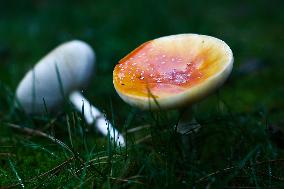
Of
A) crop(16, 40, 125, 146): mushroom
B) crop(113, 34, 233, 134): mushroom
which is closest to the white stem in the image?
crop(16, 40, 125, 146): mushroom

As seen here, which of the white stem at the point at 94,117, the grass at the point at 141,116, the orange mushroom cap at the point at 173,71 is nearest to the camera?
the orange mushroom cap at the point at 173,71

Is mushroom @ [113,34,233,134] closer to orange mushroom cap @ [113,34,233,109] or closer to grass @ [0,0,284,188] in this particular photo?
orange mushroom cap @ [113,34,233,109]

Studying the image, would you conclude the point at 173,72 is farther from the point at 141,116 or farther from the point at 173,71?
the point at 141,116

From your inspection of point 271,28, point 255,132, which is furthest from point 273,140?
point 271,28

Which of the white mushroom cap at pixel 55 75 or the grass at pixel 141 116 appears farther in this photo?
the white mushroom cap at pixel 55 75

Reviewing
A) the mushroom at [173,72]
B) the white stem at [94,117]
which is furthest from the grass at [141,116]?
the mushroom at [173,72]

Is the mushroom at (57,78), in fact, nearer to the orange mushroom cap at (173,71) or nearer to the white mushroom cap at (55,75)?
the white mushroom cap at (55,75)

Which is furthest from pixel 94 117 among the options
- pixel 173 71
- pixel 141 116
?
pixel 173 71
